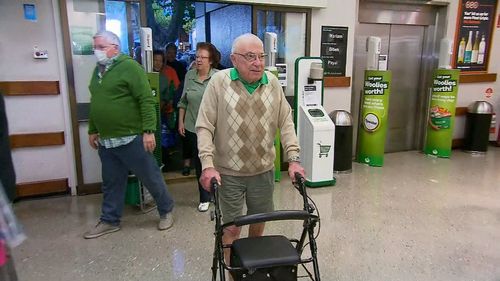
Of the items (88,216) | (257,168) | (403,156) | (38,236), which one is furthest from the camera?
(403,156)

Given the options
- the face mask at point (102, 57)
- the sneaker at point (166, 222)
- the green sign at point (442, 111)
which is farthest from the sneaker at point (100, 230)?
the green sign at point (442, 111)

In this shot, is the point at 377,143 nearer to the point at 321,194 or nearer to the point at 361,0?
the point at 321,194

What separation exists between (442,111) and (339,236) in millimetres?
3274

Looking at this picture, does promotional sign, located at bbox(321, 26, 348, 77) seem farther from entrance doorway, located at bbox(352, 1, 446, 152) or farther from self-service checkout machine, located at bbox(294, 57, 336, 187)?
self-service checkout machine, located at bbox(294, 57, 336, 187)

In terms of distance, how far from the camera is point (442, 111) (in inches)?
215

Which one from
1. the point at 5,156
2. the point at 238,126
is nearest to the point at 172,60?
the point at 5,156

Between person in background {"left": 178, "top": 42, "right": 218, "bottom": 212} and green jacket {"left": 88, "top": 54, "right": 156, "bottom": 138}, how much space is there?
633 mm

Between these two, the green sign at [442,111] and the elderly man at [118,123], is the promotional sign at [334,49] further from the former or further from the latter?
the elderly man at [118,123]

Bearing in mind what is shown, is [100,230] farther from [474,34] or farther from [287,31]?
[474,34]

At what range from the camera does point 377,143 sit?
509 cm

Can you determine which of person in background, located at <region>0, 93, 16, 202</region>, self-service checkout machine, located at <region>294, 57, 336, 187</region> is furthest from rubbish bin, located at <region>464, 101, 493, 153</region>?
person in background, located at <region>0, 93, 16, 202</region>

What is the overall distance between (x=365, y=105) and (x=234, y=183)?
3388mm

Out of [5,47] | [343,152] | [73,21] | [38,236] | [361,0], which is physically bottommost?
[38,236]

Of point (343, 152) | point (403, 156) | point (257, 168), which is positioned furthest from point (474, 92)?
point (257, 168)
